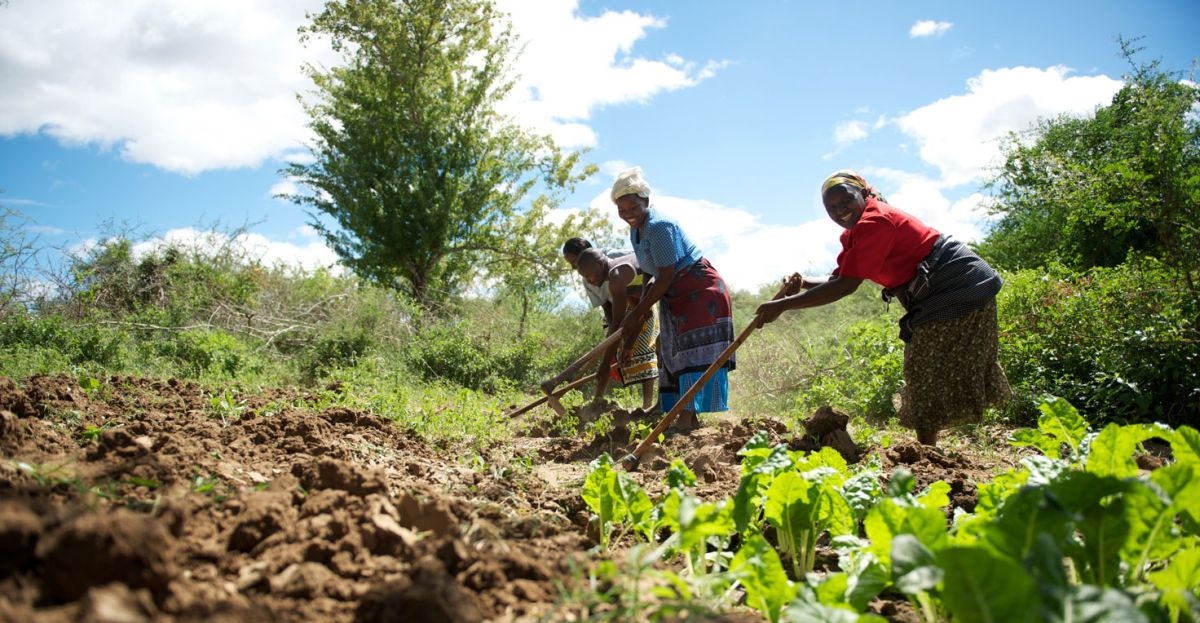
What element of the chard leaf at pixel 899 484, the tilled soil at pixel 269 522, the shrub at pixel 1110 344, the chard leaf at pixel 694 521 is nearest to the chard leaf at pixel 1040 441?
the tilled soil at pixel 269 522

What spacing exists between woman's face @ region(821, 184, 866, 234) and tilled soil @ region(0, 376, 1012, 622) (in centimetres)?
125

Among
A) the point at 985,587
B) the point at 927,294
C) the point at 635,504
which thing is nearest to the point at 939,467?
the point at 927,294

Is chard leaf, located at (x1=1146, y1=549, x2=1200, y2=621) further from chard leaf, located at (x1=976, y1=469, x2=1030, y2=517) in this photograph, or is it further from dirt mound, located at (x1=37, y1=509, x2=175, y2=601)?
dirt mound, located at (x1=37, y1=509, x2=175, y2=601)

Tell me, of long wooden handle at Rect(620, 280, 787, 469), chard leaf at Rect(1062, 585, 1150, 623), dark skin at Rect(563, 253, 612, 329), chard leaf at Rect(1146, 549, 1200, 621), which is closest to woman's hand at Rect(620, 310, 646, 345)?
dark skin at Rect(563, 253, 612, 329)

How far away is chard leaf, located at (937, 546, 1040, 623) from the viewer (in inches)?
50.4

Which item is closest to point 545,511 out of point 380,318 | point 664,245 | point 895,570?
point 895,570

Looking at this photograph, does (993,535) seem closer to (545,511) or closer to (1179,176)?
(545,511)

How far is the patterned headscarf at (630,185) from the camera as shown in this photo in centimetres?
489

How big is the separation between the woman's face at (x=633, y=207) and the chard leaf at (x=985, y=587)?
377 cm

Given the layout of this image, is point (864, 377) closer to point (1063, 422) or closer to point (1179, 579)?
point (1063, 422)

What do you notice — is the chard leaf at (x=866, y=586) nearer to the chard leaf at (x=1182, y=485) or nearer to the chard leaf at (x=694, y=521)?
the chard leaf at (x=694, y=521)

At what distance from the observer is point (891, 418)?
6105 mm

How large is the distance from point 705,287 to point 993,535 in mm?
3567

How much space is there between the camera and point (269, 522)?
1.86 m
